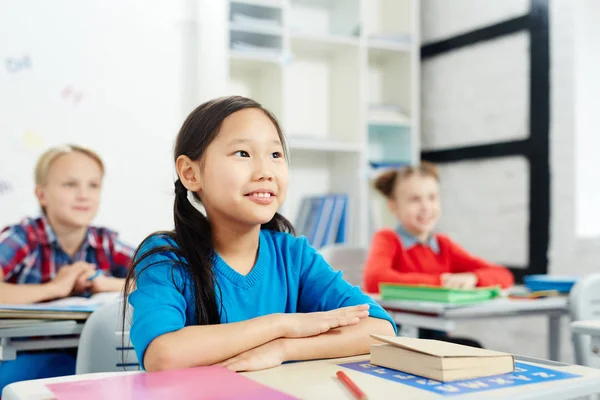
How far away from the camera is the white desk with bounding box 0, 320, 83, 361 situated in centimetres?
149

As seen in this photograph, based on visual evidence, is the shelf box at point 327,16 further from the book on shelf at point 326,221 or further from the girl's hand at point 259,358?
the girl's hand at point 259,358

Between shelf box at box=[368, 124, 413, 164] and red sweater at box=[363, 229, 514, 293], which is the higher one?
shelf box at box=[368, 124, 413, 164]

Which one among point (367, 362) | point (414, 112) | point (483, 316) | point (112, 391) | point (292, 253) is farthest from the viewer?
point (414, 112)

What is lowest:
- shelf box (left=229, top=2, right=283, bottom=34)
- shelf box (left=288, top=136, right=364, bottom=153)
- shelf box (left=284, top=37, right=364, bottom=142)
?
shelf box (left=288, top=136, right=364, bottom=153)

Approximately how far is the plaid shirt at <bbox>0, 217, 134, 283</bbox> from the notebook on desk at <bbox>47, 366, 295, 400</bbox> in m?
1.50

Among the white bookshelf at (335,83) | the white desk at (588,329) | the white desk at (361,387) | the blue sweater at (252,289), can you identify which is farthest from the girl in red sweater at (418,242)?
the white desk at (361,387)

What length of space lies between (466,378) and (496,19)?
123 inches

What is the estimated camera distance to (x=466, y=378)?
79 cm

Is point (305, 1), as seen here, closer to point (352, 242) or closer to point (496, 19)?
point (496, 19)

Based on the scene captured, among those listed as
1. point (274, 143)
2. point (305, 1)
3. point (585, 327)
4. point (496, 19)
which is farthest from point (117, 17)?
point (585, 327)

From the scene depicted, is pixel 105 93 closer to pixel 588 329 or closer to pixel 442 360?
pixel 588 329

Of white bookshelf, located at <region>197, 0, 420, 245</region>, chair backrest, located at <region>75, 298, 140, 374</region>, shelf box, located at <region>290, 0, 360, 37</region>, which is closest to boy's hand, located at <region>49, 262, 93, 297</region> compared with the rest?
chair backrest, located at <region>75, 298, 140, 374</region>

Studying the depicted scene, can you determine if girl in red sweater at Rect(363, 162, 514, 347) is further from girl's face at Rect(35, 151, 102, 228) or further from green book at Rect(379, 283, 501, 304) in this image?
girl's face at Rect(35, 151, 102, 228)

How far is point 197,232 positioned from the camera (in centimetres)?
124
